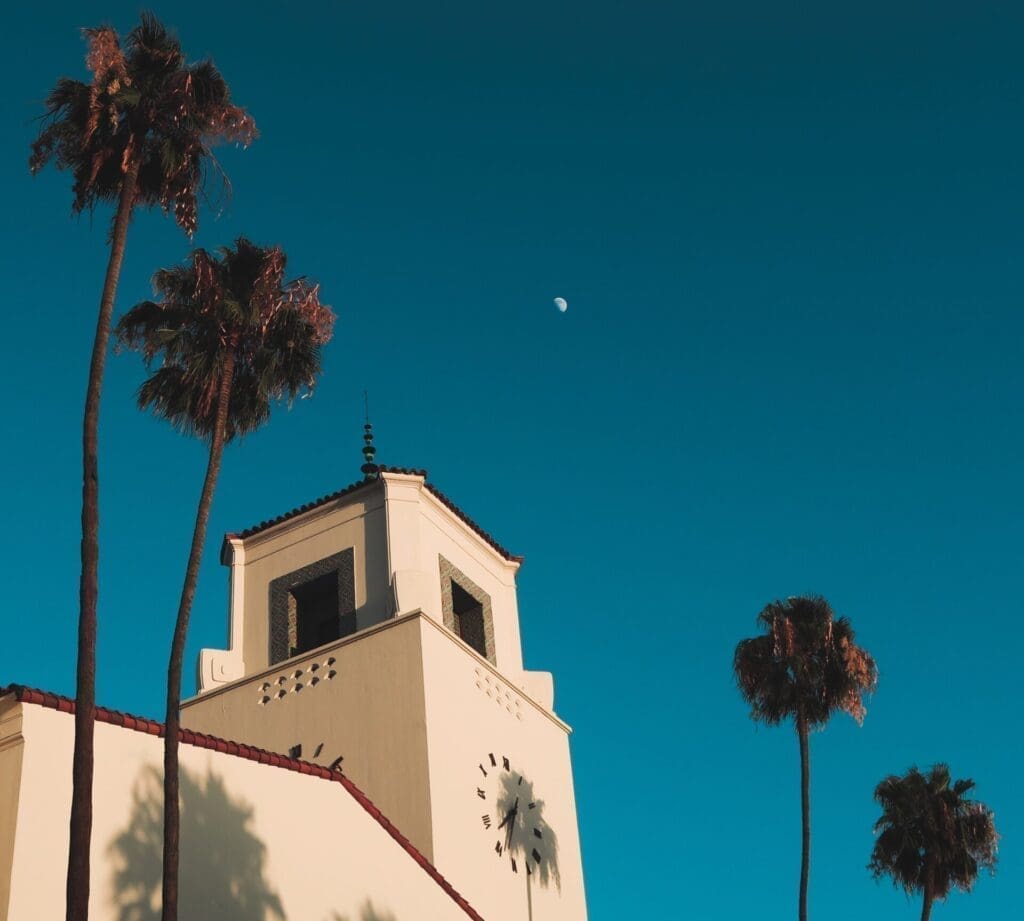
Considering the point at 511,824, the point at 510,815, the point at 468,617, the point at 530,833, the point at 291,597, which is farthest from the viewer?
the point at 468,617

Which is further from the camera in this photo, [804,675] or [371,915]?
[804,675]

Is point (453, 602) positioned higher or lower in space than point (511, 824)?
higher

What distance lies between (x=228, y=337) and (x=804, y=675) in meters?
16.3

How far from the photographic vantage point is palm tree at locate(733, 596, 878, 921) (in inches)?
1292

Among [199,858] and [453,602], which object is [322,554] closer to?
[453,602]

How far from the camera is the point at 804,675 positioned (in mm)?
32906

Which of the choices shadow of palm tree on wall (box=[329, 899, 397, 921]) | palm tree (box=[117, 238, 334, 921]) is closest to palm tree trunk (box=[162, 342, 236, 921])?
palm tree (box=[117, 238, 334, 921])

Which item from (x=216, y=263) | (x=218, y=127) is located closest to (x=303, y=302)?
(x=216, y=263)

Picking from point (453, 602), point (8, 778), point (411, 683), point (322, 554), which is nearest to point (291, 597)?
point (322, 554)

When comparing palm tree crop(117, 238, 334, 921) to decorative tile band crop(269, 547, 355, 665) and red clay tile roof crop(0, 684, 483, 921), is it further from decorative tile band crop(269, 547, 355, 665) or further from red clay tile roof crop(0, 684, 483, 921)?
decorative tile band crop(269, 547, 355, 665)

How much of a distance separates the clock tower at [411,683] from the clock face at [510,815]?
0.12 feet

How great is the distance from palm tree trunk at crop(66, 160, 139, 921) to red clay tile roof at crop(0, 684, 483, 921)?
8.42 feet

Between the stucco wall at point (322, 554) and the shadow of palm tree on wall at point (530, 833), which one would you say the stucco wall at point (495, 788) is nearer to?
the shadow of palm tree on wall at point (530, 833)

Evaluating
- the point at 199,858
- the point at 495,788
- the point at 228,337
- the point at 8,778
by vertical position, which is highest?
the point at 228,337
